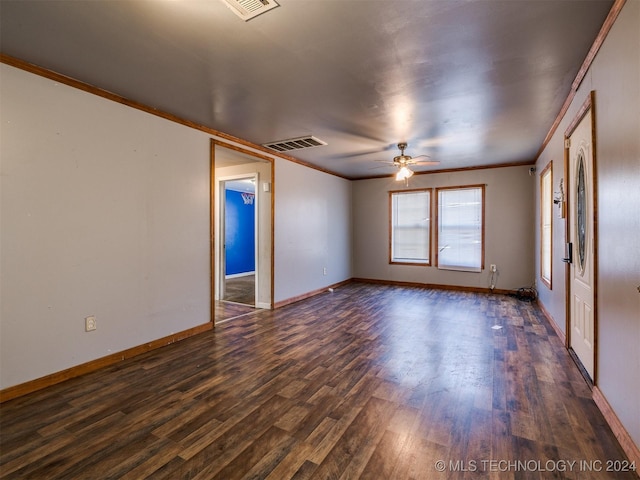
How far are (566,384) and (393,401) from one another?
1.47m

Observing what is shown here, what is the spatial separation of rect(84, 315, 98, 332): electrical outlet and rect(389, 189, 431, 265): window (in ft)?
19.1

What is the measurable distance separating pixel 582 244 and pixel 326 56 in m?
2.69

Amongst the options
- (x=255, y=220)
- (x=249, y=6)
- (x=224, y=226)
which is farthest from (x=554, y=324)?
(x=224, y=226)

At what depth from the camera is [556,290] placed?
3916mm

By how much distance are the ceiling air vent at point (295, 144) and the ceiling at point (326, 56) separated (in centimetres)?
55

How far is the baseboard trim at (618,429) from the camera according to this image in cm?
166

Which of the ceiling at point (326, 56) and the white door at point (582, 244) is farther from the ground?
the ceiling at point (326, 56)

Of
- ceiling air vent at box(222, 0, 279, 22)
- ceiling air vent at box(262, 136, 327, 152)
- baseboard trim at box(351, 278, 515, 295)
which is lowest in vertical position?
baseboard trim at box(351, 278, 515, 295)

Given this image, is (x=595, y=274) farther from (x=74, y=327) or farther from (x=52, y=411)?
(x=74, y=327)

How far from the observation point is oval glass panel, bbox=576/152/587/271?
2713 mm

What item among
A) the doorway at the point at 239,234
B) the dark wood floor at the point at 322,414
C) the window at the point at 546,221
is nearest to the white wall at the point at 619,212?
the dark wood floor at the point at 322,414

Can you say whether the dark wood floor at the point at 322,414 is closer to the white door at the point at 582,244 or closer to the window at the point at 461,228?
the white door at the point at 582,244

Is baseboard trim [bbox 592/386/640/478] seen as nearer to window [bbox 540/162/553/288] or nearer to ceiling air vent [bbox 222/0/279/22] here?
window [bbox 540/162/553/288]

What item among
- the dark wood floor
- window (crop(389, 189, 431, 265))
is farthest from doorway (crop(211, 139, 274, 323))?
window (crop(389, 189, 431, 265))
